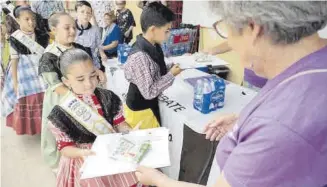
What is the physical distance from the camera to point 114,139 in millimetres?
1180

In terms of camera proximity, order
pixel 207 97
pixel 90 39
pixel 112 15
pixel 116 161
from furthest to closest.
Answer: pixel 112 15 < pixel 90 39 < pixel 207 97 < pixel 116 161

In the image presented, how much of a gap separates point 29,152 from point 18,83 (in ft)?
1.91

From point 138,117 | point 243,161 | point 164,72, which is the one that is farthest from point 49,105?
point 243,161

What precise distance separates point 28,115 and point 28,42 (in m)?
0.60

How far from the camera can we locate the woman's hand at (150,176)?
2.84ft

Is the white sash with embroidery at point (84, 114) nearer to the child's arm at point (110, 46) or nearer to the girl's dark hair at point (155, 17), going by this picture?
the girl's dark hair at point (155, 17)

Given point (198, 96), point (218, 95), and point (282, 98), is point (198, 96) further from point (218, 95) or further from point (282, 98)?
point (282, 98)

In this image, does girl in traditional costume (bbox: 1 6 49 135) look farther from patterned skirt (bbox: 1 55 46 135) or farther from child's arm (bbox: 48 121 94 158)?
child's arm (bbox: 48 121 94 158)

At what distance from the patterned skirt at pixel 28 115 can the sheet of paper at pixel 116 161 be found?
155 cm

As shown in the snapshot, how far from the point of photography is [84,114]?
4.15 feet

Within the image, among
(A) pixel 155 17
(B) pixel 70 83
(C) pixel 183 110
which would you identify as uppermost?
(A) pixel 155 17

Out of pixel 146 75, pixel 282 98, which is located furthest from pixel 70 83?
pixel 282 98

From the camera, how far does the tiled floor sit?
7.32 ft

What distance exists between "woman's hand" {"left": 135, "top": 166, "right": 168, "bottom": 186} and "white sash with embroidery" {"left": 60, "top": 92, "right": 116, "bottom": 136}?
15.1 inches
